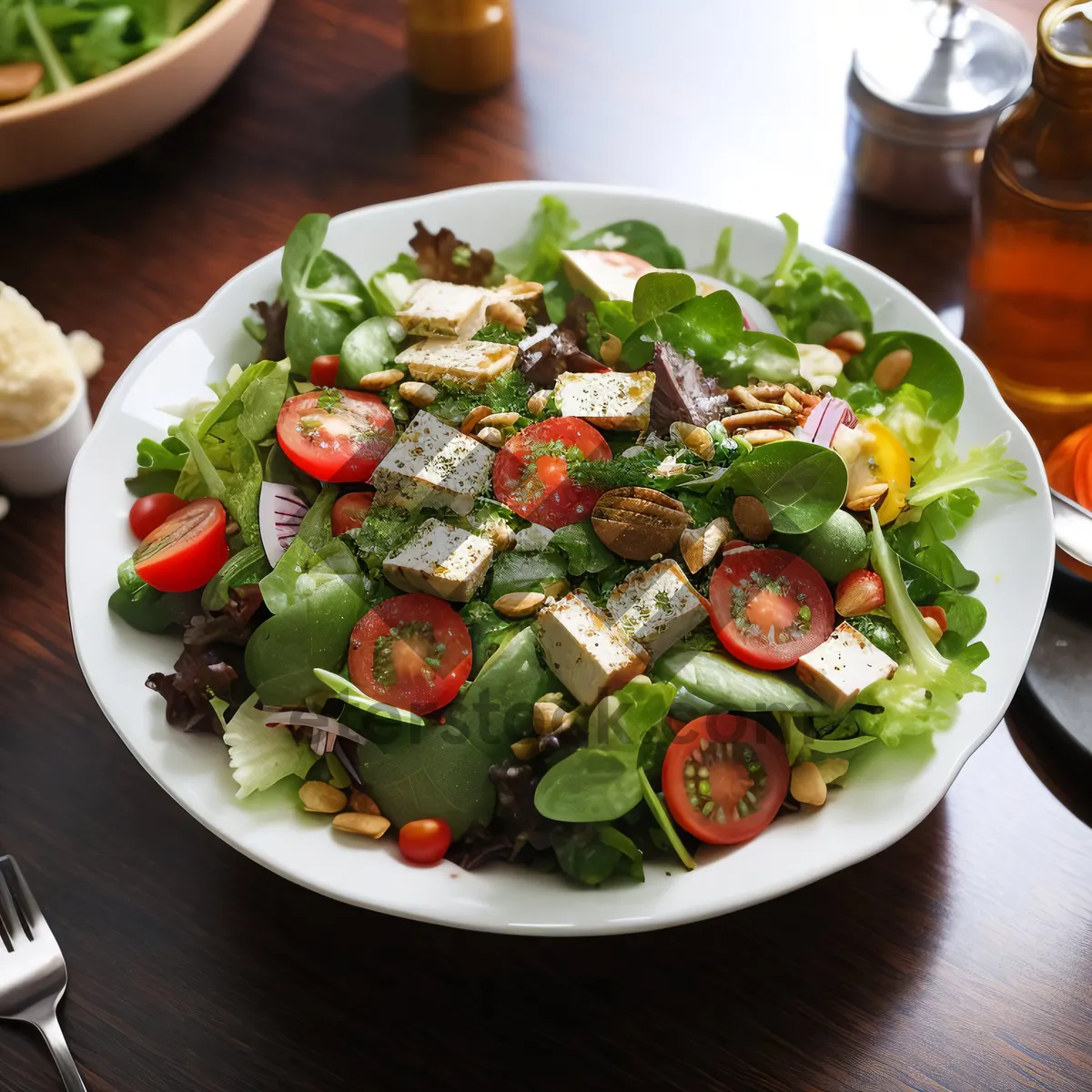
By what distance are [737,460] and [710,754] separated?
45 cm

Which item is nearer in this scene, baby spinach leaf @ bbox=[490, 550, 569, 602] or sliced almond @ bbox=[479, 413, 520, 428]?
baby spinach leaf @ bbox=[490, 550, 569, 602]

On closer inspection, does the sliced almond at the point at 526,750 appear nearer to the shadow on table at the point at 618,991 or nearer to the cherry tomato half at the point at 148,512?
the shadow on table at the point at 618,991

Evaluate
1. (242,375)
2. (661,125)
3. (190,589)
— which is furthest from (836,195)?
(190,589)

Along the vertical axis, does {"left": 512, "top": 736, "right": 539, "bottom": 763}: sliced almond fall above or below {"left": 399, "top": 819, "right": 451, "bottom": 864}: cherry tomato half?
above

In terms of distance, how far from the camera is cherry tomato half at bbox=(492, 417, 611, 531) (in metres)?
1.78

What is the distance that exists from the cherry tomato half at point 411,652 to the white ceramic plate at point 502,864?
205mm

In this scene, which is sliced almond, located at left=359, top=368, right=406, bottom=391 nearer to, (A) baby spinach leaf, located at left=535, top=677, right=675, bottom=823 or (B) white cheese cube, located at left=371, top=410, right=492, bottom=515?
(B) white cheese cube, located at left=371, top=410, right=492, bottom=515

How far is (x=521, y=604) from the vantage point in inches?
66.4

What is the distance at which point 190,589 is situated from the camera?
1771 mm

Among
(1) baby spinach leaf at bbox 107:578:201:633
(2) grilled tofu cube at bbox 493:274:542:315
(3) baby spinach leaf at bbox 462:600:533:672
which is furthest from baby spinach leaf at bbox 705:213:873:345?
(1) baby spinach leaf at bbox 107:578:201:633

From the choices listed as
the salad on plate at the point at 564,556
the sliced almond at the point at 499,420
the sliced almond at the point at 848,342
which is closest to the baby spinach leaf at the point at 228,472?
the salad on plate at the point at 564,556

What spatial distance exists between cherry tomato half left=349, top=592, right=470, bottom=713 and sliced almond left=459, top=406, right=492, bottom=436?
0.31m

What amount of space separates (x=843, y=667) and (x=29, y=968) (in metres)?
1.23

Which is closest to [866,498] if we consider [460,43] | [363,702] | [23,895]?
[363,702]
